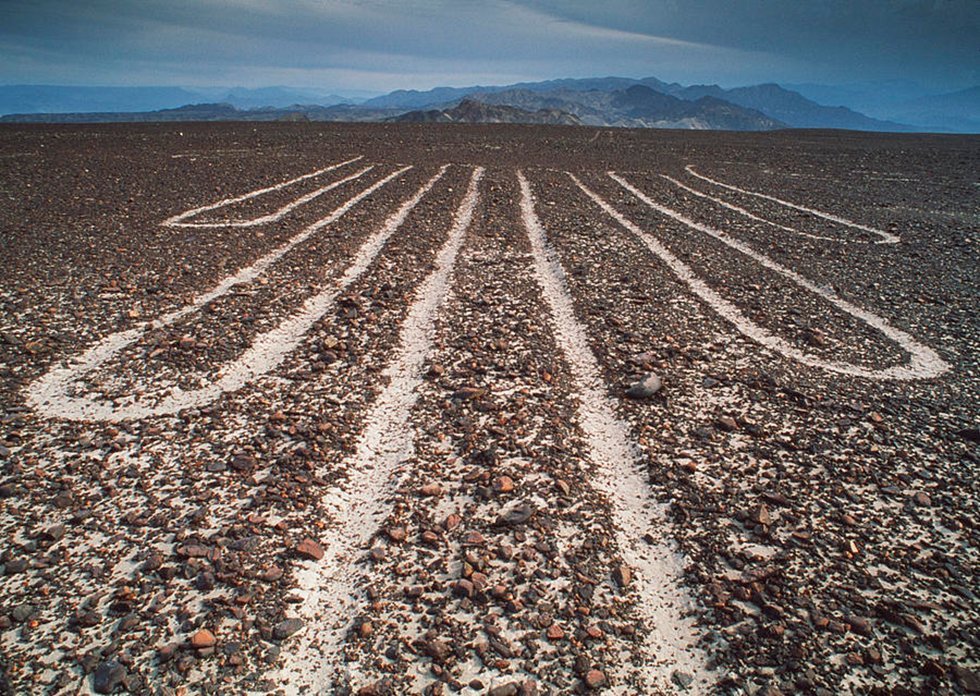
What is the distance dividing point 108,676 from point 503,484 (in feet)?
8.16

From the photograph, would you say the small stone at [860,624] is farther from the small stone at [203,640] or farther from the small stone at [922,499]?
the small stone at [203,640]

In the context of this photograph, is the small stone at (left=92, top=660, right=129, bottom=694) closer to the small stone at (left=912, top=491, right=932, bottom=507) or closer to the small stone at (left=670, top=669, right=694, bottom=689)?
the small stone at (left=670, top=669, right=694, bottom=689)

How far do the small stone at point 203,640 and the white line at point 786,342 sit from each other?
6.01 metres

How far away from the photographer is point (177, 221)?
1170cm

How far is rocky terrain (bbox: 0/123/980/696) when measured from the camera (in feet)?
9.53

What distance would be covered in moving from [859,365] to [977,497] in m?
2.31

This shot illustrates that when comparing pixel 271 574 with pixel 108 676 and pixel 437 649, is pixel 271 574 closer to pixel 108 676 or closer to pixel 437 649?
pixel 108 676

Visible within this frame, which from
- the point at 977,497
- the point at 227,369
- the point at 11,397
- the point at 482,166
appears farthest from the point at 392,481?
the point at 482,166

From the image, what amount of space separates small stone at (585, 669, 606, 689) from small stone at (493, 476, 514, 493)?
1.46m

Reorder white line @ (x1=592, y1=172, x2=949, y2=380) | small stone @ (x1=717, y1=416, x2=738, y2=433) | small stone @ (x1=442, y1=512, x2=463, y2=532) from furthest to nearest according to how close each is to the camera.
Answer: white line @ (x1=592, y1=172, x2=949, y2=380) < small stone @ (x1=717, y1=416, x2=738, y2=433) < small stone @ (x1=442, y1=512, x2=463, y2=532)

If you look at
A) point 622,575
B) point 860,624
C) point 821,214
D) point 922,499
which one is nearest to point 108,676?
point 622,575

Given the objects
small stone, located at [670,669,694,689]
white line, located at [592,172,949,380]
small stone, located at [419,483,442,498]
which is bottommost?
small stone, located at [670,669,694,689]

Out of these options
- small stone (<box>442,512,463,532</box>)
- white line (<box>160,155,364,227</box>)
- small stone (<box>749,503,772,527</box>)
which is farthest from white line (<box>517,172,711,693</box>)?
white line (<box>160,155,364,227</box>)

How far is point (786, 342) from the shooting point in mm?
6613
